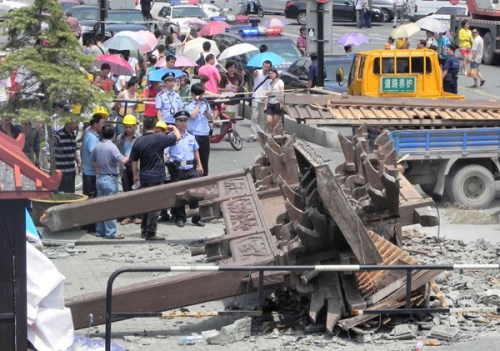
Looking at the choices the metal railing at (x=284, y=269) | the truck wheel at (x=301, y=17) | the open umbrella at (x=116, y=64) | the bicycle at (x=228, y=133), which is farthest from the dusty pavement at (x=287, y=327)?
the truck wheel at (x=301, y=17)

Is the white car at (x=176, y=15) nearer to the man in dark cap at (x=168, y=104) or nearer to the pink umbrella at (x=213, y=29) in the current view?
the pink umbrella at (x=213, y=29)

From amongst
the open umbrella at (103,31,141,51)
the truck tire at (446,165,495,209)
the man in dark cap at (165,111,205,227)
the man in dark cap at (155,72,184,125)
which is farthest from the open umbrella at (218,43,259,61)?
the man in dark cap at (165,111,205,227)

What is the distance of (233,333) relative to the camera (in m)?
10.6

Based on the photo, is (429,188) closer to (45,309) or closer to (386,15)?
(45,309)

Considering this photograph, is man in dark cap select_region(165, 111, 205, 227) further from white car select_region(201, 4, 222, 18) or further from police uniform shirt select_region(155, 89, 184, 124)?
white car select_region(201, 4, 222, 18)

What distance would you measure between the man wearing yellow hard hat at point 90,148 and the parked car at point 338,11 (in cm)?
3671

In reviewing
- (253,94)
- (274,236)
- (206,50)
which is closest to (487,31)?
(206,50)

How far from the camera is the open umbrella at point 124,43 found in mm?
27031

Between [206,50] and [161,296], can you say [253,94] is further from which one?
[161,296]

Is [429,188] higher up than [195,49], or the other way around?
[195,49]

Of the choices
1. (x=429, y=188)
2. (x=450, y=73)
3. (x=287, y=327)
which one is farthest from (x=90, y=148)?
(x=450, y=73)

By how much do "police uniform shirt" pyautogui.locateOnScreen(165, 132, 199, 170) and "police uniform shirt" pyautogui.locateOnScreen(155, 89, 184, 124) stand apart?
2.56 m

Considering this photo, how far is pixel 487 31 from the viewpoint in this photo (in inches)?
1569

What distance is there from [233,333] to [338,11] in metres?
44.0
